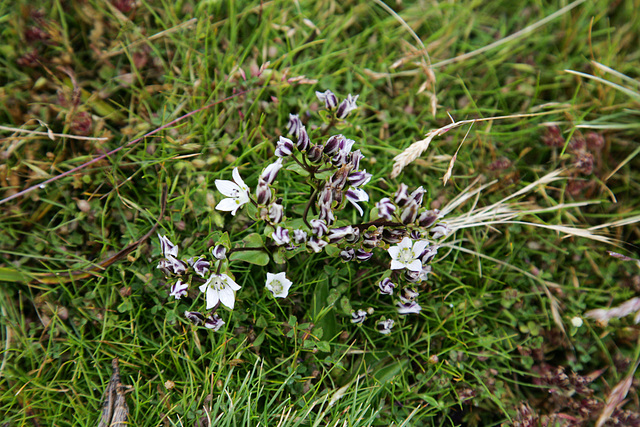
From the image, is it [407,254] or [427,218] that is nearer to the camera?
[427,218]

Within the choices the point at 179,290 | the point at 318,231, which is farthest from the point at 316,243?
the point at 179,290

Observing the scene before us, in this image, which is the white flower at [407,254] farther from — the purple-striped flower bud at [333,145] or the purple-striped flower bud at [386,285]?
the purple-striped flower bud at [333,145]

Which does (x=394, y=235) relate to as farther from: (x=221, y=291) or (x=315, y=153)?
(x=221, y=291)

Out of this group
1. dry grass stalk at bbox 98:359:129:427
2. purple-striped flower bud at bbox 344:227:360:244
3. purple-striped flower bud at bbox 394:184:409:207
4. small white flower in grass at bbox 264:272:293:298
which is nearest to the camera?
purple-striped flower bud at bbox 394:184:409:207

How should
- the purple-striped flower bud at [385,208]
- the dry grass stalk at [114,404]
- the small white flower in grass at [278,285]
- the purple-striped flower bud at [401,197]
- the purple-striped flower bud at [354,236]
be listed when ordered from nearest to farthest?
the purple-striped flower bud at [385,208] < the purple-striped flower bud at [401,197] < the purple-striped flower bud at [354,236] < the small white flower in grass at [278,285] < the dry grass stalk at [114,404]

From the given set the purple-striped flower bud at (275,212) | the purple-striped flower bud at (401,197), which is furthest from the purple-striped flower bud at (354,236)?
the purple-striped flower bud at (275,212)

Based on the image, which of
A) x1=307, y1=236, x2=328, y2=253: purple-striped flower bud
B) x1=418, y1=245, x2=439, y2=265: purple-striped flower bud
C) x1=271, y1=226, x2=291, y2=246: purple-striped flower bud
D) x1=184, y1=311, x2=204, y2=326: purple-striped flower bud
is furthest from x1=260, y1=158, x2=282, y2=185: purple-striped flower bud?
x1=418, y1=245, x2=439, y2=265: purple-striped flower bud

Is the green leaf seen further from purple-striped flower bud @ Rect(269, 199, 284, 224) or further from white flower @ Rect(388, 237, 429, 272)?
purple-striped flower bud @ Rect(269, 199, 284, 224)

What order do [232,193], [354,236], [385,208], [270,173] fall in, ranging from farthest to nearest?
1. [232,193]
2. [354,236]
3. [270,173]
4. [385,208]
